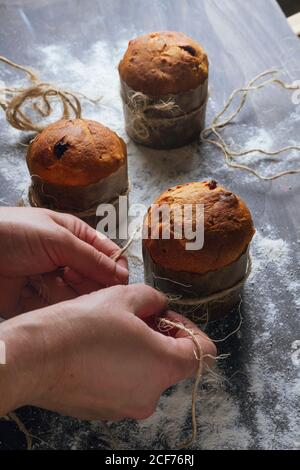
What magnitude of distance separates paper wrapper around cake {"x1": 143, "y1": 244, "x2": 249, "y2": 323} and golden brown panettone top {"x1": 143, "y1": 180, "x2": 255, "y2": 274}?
15mm

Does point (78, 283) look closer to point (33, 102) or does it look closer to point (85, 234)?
point (85, 234)

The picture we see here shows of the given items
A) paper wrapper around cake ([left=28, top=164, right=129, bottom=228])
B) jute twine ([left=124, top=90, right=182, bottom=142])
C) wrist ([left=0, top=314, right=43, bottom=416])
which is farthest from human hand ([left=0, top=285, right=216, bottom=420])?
jute twine ([left=124, top=90, right=182, bottom=142])

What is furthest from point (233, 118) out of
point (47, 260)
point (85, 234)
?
point (47, 260)

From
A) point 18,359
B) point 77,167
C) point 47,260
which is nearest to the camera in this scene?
point 18,359

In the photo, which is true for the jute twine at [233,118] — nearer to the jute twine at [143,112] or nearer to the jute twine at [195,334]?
the jute twine at [143,112]

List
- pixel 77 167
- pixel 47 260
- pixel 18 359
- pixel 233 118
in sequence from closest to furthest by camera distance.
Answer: pixel 18 359, pixel 47 260, pixel 77 167, pixel 233 118

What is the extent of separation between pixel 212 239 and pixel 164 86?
0.53 meters

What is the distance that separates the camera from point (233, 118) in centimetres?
172

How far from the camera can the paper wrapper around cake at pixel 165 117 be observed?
5.05ft

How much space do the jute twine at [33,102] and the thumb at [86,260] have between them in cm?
56

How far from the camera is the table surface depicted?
1.13 m

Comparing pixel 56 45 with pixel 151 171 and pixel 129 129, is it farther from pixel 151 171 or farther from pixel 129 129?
pixel 151 171

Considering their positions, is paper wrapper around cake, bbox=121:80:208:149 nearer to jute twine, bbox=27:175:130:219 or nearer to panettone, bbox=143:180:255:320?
jute twine, bbox=27:175:130:219

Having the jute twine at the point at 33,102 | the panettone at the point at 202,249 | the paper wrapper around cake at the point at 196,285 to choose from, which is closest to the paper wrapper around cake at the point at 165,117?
the jute twine at the point at 33,102
